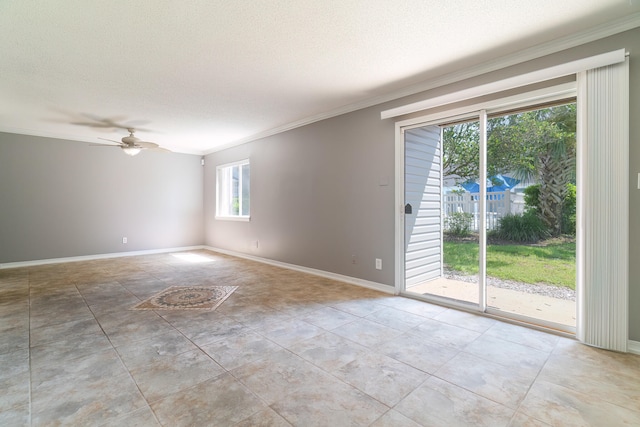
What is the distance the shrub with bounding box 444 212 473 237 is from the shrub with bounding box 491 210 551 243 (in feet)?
1.11

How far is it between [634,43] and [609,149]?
2.53ft

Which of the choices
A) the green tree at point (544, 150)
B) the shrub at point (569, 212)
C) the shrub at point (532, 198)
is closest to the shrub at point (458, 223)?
the shrub at point (532, 198)

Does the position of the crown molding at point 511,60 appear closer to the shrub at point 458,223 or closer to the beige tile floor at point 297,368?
the shrub at point 458,223

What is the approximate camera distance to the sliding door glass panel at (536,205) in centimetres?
285

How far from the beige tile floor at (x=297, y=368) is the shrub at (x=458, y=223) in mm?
1082

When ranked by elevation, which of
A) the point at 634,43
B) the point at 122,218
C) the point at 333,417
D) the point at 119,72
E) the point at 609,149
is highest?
the point at 119,72

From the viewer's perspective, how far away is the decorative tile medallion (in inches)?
123

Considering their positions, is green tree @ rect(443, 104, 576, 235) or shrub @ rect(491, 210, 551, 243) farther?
shrub @ rect(491, 210, 551, 243)

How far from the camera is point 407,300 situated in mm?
3336

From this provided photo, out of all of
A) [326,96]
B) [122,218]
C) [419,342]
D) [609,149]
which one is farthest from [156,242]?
[609,149]

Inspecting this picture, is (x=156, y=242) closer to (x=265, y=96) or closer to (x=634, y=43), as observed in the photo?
(x=265, y=96)

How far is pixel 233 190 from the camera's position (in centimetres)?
669

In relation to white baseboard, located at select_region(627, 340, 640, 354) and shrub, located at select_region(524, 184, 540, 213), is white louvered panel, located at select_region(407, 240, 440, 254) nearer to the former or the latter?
shrub, located at select_region(524, 184, 540, 213)

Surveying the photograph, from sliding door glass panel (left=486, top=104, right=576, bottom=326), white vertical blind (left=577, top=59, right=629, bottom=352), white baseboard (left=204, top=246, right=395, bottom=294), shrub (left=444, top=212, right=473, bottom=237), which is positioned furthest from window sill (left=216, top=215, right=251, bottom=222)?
white vertical blind (left=577, top=59, right=629, bottom=352)
